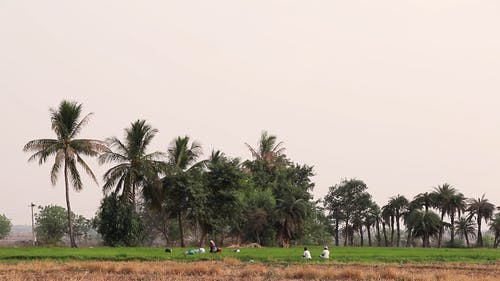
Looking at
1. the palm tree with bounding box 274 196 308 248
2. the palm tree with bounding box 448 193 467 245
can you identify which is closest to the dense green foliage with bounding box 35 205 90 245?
the palm tree with bounding box 274 196 308 248

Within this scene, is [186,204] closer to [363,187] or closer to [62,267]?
[62,267]

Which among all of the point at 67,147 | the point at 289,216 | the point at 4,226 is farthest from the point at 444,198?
the point at 4,226

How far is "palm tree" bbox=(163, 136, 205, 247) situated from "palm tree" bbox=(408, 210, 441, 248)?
37.9 m

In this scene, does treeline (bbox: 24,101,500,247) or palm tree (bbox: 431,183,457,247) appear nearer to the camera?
treeline (bbox: 24,101,500,247)

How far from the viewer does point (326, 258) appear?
31469 mm

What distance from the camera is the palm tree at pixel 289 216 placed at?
5875 centimetres

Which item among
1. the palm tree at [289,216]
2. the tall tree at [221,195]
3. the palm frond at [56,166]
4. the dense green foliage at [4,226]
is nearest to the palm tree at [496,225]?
the palm tree at [289,216]

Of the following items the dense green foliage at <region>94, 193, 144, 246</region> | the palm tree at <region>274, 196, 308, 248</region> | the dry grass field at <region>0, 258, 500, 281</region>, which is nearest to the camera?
the dry grass field at <region>0, 258, 500, 281</region>

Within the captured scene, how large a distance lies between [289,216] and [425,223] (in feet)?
92.6

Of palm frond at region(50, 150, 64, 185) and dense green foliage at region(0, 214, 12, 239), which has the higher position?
palm frond at region(50, 150, 64, 185)

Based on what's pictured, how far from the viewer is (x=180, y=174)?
5012cm

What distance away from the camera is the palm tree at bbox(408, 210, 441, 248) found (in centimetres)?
7794

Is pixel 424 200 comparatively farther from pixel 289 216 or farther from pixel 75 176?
pixel 75 176

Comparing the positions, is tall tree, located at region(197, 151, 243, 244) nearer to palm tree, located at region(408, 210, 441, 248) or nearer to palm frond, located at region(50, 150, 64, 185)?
palm frond, located at region(50, 150, 64, 185)
